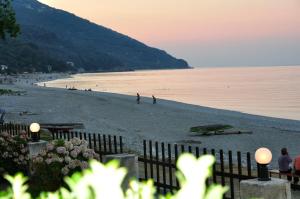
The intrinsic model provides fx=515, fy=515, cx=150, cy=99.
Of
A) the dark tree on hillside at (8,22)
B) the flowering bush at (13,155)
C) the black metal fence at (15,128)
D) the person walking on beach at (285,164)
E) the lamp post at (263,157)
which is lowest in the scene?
the person walking on beach at (285,164)

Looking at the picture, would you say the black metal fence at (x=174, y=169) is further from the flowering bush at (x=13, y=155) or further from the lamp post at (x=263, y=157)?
the flowering bush at (x=13, y=155)

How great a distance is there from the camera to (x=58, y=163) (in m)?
9.66

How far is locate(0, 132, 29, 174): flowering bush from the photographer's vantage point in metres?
11.9

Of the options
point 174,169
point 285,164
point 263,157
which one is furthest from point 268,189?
point 285,164

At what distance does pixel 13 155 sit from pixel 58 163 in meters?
2.80

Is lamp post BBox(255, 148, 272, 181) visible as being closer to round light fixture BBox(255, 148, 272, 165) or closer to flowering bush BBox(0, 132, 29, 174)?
round light fixture BBox(255, 148, 272, 165)

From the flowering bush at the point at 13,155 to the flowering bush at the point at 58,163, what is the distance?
7.30 feet

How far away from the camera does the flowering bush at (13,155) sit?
11.9m

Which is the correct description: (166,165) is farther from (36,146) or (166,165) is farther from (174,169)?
(36,146)

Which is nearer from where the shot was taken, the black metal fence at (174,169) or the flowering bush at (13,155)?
the black metal fence at (174,169)

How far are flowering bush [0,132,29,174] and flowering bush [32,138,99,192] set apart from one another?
7.30 ft

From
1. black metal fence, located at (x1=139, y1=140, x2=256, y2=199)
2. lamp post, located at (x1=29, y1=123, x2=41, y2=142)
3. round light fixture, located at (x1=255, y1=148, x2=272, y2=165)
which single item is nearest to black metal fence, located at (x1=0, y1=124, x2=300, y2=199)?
black metal fence, located at (x1=139, y1=140, x2=256, y2=199)

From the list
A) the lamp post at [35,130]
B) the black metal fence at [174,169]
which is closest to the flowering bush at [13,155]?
the lamp post at [35,130]

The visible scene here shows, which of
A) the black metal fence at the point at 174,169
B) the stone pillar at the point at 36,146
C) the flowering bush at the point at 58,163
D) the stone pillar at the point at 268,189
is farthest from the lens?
the stone pillar at the point at 36,146
